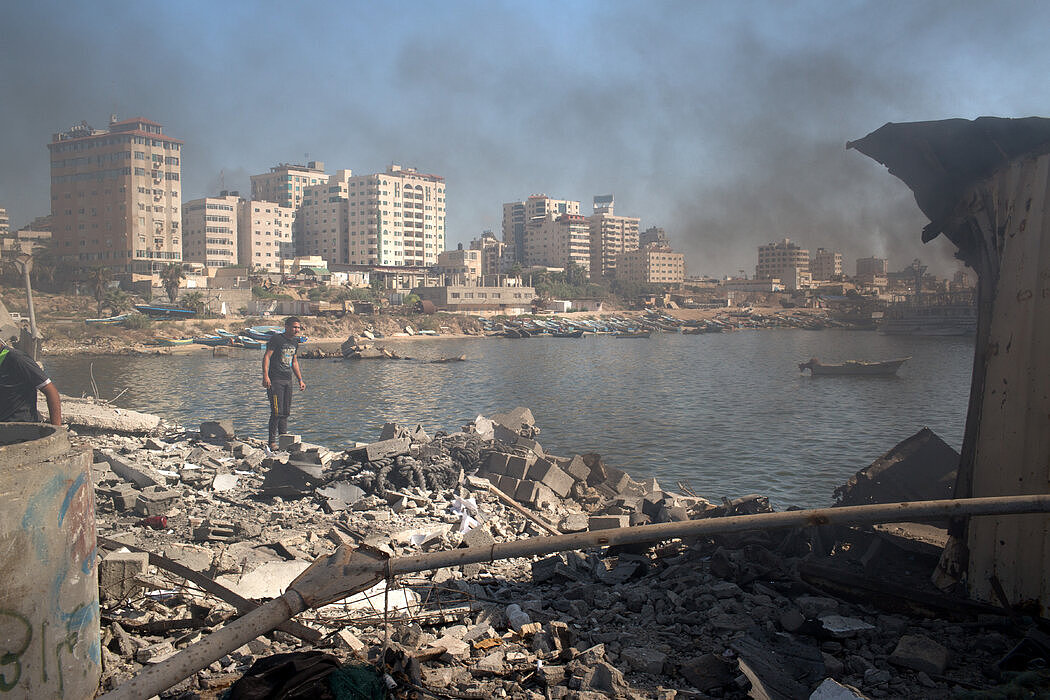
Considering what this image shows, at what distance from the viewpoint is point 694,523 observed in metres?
2.98

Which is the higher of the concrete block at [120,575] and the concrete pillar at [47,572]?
the concrete pillar at [47,572]

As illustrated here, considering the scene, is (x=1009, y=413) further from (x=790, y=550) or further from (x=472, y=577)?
(x=472, y=577)

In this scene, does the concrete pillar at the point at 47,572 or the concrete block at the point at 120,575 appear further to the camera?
the concrete block at the point at 120,575

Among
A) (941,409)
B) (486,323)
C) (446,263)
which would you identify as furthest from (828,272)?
(941,409)

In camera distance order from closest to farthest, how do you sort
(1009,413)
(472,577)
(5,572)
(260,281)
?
(5,572)
(1009,413)
(472,577)
(260,281)

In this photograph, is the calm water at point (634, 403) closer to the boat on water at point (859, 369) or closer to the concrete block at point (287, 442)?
the boat on water at point (859, 369)

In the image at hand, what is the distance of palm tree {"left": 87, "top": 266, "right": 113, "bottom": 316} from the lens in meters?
53.7

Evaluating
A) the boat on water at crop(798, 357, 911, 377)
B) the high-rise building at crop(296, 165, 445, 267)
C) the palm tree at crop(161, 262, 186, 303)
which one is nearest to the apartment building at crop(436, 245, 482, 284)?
the high-rise building at crop(296, 165, 445, 267)

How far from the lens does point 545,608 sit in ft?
13.9

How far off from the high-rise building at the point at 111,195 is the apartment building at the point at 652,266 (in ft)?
256

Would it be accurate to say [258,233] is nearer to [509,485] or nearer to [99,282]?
[99,282]

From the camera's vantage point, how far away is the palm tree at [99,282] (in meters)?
53.7

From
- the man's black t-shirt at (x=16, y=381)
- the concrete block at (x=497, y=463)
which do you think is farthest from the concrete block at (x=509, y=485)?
the man's black t-shirt at (x=16, y=381)

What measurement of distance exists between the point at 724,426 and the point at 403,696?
707 inches
